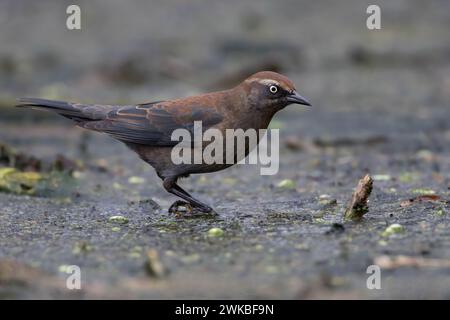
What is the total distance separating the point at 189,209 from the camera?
303 inches

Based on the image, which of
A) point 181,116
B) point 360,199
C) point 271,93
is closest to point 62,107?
point 181,116

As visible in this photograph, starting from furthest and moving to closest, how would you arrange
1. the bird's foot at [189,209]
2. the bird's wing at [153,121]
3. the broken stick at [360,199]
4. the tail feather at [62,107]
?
1. the tail feather at [62,107]
2. the bird's wing at [153,121]
3. the bird's foot at [189,209]
4. the broken stick at [360,199]

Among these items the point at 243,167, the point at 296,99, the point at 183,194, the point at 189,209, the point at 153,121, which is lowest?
the point at 189,209

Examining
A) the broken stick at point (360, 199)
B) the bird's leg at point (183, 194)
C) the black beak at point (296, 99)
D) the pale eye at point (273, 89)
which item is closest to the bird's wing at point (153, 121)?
the bird's leg at point (183, 194)

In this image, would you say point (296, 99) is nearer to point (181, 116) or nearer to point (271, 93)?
point (271, 93)

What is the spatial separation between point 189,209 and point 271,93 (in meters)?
1.29

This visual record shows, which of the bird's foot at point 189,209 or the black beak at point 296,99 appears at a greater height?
the black beak at point 296,99

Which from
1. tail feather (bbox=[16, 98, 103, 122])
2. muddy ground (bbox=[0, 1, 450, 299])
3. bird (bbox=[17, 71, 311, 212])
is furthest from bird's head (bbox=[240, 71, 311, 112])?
tail feather (bbox=[16, 98, 103, 122])

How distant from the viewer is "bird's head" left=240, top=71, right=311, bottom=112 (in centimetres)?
743

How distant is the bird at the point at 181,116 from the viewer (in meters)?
7.47

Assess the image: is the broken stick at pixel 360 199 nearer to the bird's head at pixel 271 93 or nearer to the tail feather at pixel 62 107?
the bird's head at pixel 271 93

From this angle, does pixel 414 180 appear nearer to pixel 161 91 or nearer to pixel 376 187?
pixel 376 187

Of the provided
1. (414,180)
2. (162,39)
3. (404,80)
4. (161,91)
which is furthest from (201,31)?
(414,180)

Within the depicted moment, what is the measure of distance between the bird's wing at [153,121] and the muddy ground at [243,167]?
26.9 inches
